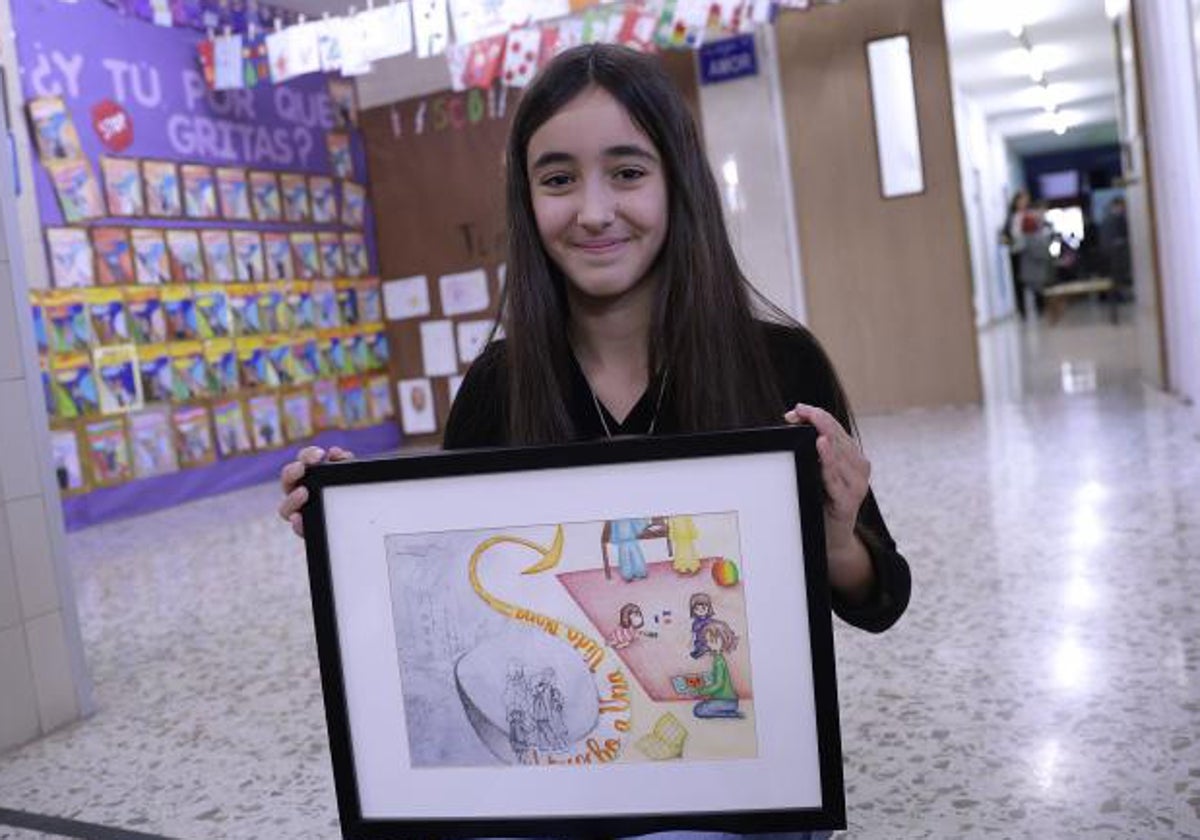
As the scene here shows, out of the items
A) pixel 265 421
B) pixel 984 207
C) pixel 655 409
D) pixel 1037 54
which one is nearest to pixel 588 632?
pixel 655 409

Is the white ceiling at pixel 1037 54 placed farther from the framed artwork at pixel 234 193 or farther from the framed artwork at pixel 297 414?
the framed artwork at pixel 297 414

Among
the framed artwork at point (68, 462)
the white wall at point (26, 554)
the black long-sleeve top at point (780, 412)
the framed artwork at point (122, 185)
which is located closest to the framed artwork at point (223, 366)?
the framed artwork at point (122, 185)

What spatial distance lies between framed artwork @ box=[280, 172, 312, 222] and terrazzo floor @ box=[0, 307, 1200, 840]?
305 centimetres

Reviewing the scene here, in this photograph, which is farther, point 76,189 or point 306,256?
point 306,256

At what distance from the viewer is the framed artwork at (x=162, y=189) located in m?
5.62

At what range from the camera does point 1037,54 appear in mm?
11359

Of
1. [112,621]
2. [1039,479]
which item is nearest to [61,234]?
[112,621]

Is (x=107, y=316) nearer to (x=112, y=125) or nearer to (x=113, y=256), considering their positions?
(x=113, y=256)

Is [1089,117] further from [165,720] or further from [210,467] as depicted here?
[165,720]

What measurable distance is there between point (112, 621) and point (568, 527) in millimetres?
2891

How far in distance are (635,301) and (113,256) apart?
5.00m

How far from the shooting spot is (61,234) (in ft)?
16.8

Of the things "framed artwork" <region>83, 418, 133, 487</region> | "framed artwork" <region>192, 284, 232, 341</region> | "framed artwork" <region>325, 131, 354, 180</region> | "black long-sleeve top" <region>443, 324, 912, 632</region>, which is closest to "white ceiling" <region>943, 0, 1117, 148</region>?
"framed artwork" <region>325, 131, 354, 180</region>

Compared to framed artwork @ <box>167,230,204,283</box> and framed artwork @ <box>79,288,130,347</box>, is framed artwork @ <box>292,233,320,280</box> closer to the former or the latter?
framed artwork @ <box>167,230,204,283</box>
